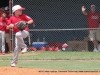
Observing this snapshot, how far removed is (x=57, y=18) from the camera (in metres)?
20.1

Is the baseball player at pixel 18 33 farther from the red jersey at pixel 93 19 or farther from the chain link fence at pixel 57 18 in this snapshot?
the chain link fence at pixel 57 18

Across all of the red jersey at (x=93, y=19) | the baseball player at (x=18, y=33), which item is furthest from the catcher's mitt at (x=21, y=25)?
the red jersey at (x=93, y=19)

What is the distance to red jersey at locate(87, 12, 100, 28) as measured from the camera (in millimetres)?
18078

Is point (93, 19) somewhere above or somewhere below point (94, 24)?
above

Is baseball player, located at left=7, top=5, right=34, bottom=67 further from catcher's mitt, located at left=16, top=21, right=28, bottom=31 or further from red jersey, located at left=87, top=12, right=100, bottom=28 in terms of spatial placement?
red jersey, located at left=87, top=12, right=100, bottom=28

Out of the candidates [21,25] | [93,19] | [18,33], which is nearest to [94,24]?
[93,19]

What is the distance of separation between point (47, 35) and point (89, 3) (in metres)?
2.71

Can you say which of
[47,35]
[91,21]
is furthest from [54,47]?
[91,21]

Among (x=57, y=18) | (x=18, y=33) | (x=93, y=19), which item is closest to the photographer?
(x=18, y=33)

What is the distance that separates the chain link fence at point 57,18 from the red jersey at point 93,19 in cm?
160

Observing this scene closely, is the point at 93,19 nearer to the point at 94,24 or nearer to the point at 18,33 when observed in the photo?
the point at 94,24

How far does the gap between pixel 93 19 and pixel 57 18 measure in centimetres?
258

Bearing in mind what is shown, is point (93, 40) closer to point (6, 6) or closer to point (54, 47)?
point (54, 47)

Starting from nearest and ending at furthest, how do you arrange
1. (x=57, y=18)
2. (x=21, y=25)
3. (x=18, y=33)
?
(x=21, y=25), (x=18, y=33), (x=57, y=18)
